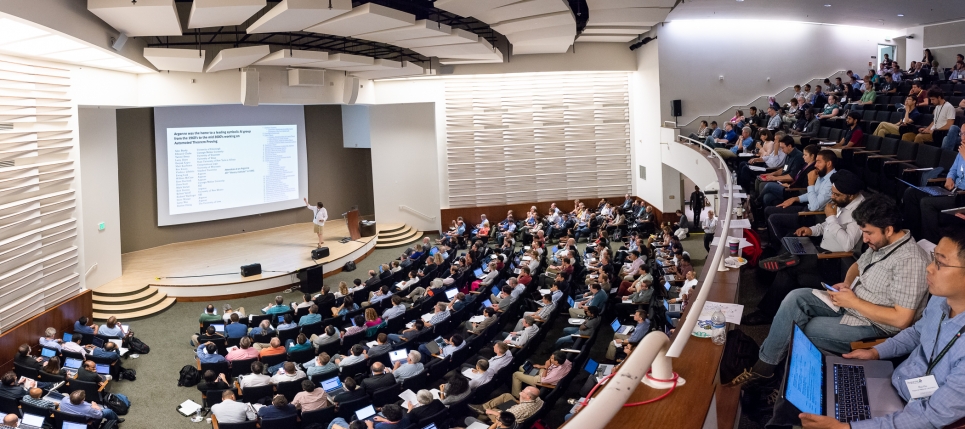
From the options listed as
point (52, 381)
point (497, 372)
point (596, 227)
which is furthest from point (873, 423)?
point (596, 227)

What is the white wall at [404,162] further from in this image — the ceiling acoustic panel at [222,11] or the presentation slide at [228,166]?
the ceiling acoustic panel at [222,11]

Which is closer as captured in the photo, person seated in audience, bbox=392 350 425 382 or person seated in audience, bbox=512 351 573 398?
person seated in audience, bbox=512 351 573 398

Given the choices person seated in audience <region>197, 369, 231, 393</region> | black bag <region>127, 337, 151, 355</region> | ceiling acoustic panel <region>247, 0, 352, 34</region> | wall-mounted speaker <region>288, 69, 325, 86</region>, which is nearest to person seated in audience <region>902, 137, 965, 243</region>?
ceiling acoustic panel <region>247, 0, 352, 34</region>

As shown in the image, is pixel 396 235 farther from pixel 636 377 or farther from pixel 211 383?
pixel 636 377

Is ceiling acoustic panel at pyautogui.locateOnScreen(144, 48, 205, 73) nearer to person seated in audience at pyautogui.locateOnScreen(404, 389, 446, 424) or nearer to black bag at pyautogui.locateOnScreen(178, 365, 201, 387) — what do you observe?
black bag at pyautogui.locateOnScreen(178, 365, 201, 387)

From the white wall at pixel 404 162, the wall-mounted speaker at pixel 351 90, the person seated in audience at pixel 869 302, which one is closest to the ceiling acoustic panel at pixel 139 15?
the wall-mounted speaker at pixel 351 90

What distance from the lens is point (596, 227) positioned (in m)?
17.5

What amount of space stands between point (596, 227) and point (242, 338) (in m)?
10.3

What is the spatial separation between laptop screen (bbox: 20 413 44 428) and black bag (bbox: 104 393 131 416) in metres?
1.19

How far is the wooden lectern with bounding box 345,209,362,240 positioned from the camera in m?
17.1

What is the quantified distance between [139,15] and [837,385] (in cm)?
888

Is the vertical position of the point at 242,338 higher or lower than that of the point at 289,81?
lower

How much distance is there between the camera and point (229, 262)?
15.0m

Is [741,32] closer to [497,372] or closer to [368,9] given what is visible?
[368,9]
